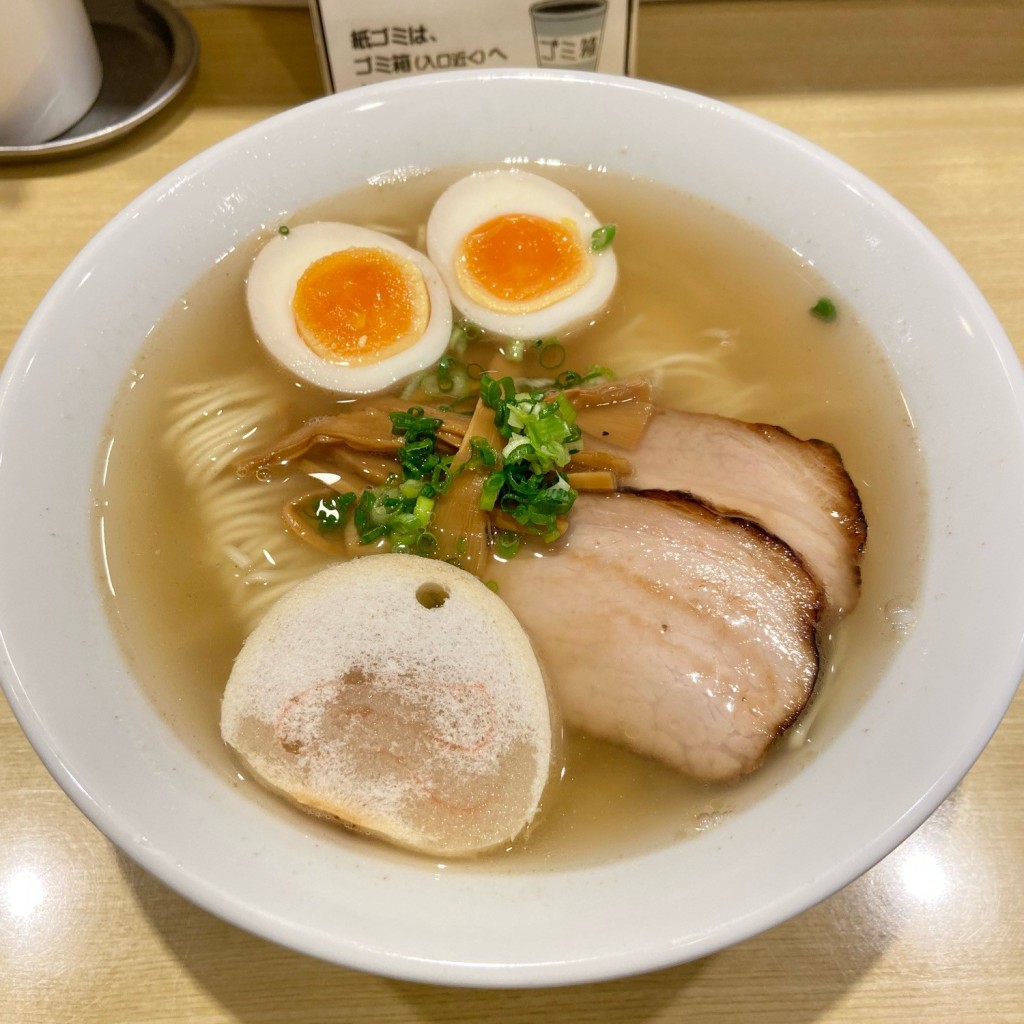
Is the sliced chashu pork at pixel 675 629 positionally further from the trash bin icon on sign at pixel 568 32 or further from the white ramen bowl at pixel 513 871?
the trash bin icon on sign at pixel 568 32

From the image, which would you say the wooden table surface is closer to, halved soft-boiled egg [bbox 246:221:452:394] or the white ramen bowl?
the white ramen bowl

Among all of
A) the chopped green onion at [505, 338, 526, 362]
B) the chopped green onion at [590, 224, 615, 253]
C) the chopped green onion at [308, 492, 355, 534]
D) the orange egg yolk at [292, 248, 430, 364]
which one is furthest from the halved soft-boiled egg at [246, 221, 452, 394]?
the chopped green onion at [590, 224, 615, 253]

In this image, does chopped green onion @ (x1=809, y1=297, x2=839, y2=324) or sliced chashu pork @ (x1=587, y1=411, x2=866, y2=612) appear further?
chopped green onion @ (x1=809, y1=297, x2=839, y2=324)

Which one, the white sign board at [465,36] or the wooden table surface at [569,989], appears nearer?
the wooden table surface at [569,989]

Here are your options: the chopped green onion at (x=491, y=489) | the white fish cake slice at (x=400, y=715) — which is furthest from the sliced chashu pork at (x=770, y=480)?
the white fish cake slice at (x=400, y=715)

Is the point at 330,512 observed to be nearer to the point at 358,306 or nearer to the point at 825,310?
the point at 358,306

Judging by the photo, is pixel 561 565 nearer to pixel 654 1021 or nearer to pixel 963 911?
pixel 654 1021

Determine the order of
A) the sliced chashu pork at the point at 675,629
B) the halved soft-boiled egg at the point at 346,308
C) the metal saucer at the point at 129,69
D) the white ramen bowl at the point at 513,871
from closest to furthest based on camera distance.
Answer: the white ramen bowl at the point at 513,871 → the sliced chashu pork at the point at 675,629 → the halved soft-boiled egg at the point at 346,308 → the metal saucer at the point at 129,69
